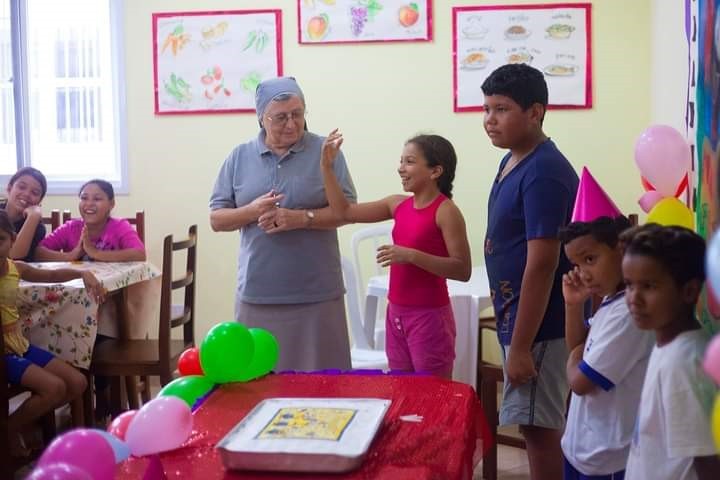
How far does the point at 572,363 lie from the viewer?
1.71m

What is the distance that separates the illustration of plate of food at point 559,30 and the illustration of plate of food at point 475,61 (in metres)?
0.33

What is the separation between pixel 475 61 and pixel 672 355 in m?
3.31

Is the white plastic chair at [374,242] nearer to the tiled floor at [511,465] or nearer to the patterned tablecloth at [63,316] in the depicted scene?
the tiled floor at [511,465]

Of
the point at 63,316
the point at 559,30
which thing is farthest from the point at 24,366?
the point at 559,30

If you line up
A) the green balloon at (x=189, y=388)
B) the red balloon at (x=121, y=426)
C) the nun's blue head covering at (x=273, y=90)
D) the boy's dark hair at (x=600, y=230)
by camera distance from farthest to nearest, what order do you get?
the nun's blue head covering at (x=273, y=90) < the green balloon at (x=189, y=388) < the boy's dark hair at (x=600, y=230) < the red balloon at (x=121, y=426)

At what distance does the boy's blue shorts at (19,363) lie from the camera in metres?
2.97

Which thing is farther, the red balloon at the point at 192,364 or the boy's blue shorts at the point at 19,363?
the boy's blue shorts at the point at 19,363

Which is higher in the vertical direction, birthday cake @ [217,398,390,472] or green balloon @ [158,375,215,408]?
birthday cake @ [217,398,390,472]

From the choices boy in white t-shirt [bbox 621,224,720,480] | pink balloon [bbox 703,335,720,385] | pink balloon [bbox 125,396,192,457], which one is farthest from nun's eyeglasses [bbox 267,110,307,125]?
pink balloon [bbox 703,335,720,385]

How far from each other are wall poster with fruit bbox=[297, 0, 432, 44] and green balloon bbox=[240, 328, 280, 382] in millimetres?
2817

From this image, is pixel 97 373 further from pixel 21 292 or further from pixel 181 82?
pixel 181 82

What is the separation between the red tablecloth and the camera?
134 cm

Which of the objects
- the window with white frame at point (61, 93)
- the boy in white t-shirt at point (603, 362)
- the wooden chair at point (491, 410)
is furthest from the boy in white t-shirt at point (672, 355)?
the window with white frame at point (61, 93)

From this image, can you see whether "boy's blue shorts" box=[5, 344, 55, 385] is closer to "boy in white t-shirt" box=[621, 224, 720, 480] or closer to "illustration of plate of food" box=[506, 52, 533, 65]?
"boy in white t-shirt" box=[621, 224, 720, 480]
